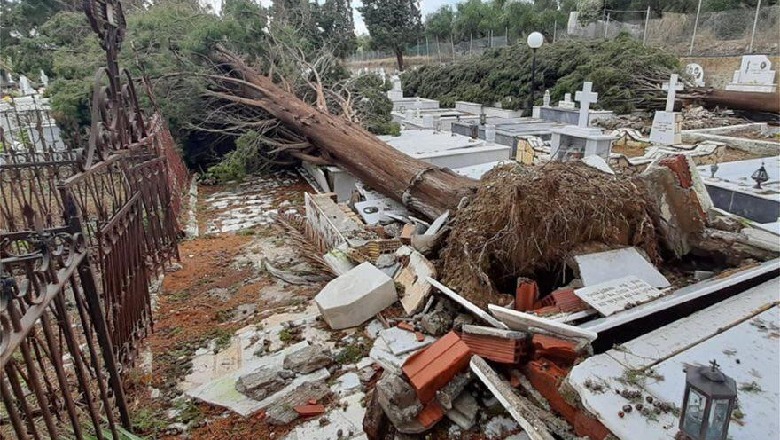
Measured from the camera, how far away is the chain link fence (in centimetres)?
1845

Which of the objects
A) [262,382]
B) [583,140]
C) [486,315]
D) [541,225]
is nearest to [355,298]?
[262,382]

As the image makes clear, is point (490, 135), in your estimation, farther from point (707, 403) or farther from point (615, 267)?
point (707, 403)

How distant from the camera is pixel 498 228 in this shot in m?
3.76

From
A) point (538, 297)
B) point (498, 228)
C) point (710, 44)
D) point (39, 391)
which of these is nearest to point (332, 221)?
point (498, 228)

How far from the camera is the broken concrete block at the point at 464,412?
2.75 metres

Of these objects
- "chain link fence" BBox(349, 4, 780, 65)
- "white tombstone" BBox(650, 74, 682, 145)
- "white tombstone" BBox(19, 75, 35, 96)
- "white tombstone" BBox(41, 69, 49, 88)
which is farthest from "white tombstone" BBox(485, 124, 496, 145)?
"white tombstone" BBox(19, 75, 35, 96)

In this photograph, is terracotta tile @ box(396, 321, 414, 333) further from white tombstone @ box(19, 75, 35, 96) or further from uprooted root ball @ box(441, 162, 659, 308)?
white tombstone @ box(19, 75, 35, 96)

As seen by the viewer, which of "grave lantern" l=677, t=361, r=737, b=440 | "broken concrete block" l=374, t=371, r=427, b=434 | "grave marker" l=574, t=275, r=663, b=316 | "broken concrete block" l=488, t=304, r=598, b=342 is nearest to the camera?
"grave lantern" l=677, t=361, r=737, b=440

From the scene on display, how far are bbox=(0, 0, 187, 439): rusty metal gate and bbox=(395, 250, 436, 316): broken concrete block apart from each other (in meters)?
2.25

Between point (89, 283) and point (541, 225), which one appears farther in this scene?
point (541, 225)

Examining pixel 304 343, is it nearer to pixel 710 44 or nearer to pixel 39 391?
pixel 39 391

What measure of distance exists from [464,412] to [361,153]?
5.17m

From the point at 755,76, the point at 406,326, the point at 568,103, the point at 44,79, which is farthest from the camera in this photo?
the point at 44,79

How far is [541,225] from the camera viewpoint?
3574 mm
